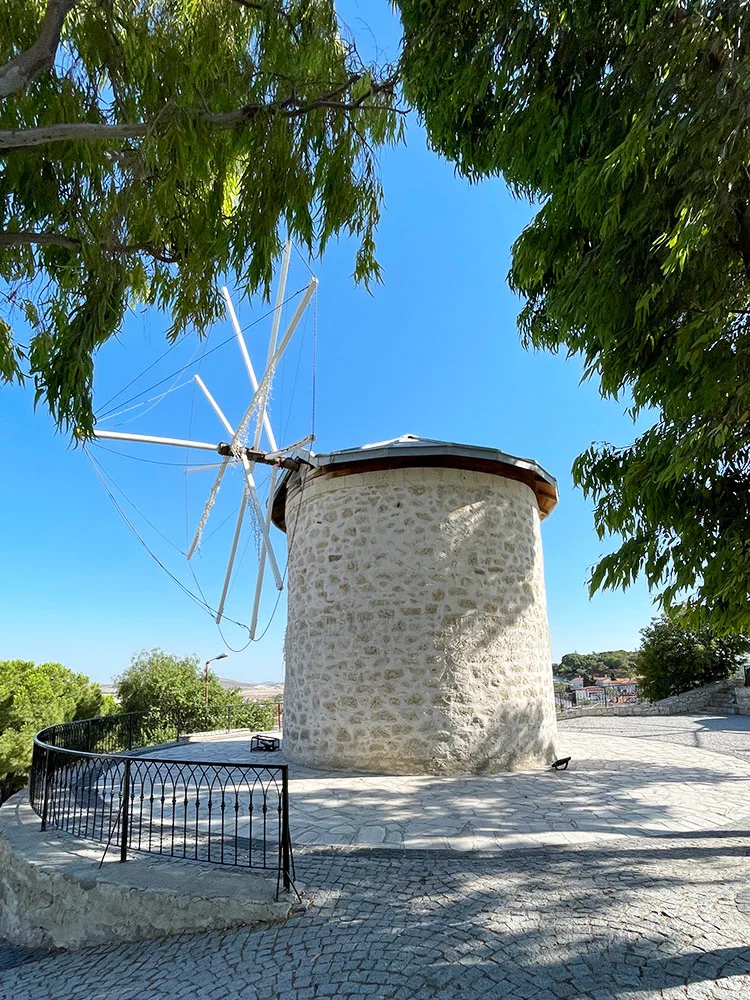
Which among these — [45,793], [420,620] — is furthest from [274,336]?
[45,793]

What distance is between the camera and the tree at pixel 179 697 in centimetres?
1864

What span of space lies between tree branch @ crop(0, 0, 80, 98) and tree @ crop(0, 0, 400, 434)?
476 millimetres

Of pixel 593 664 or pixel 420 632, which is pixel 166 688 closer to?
pixel 420 632

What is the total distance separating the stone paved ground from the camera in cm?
275

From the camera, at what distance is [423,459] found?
845 centimetres

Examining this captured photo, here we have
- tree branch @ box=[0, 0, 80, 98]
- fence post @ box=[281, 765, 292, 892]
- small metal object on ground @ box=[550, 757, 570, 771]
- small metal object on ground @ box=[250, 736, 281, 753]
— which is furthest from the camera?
small metal object on ground @ box=[250, 736, 281, 753]

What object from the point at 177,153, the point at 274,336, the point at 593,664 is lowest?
the point at 593,664

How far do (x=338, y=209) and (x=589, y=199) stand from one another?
7.68 ft

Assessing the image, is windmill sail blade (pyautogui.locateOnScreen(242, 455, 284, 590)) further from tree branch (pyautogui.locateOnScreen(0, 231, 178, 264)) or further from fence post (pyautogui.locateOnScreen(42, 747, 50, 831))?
tree branch (pyautogui.locateOnScreen(0, 231, 178, 264))

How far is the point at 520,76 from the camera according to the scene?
3.64m

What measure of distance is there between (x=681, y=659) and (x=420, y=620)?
1375 centimetres

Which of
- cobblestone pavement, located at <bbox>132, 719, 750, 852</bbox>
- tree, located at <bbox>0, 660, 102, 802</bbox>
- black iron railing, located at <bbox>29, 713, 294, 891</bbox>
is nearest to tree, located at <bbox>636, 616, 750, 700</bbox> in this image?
cobblestone pavement, located at <bbox>132, 719, 750, 852</bbox>

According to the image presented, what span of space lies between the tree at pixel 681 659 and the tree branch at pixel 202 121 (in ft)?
56.0

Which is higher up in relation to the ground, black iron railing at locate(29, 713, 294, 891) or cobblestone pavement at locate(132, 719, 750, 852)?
black iron railing at locate(29, 713, 294, 891)
